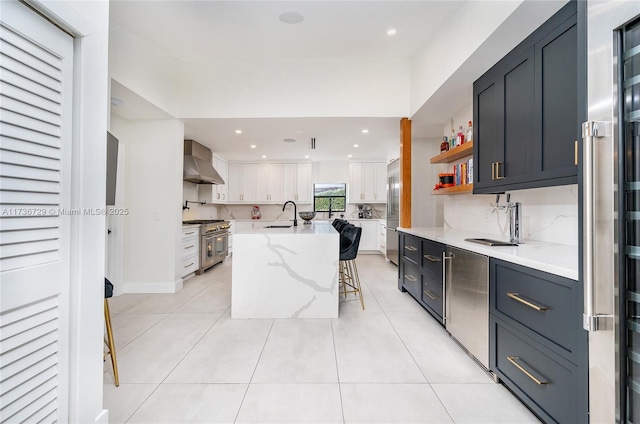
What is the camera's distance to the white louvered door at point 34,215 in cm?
98

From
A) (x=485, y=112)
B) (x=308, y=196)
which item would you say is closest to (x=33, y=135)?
(x=485, y=112)

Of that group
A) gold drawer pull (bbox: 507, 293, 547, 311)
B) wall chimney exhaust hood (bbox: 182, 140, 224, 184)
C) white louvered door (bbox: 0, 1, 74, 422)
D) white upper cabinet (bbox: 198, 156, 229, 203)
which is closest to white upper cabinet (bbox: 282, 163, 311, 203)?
white upper cabinet (bbox: 198, 156, 229, 203)

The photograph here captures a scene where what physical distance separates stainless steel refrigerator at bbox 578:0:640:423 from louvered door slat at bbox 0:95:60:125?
6.28ft

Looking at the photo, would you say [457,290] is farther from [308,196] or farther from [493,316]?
[308,196]

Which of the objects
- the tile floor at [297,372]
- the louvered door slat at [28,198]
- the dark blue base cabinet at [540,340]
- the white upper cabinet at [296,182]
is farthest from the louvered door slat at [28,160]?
the white upper cabinet at [296,182]

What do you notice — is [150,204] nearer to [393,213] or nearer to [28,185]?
[28,185]

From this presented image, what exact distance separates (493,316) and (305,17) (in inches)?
120

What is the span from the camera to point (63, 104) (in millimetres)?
1176

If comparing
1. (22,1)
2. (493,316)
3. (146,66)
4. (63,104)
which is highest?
(146,66)

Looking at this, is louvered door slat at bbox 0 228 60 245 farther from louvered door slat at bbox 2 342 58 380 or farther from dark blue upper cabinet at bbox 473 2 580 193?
dark blue upper cabinet at bbox 473 2 580 193

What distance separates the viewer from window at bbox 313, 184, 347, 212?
25.0 ft

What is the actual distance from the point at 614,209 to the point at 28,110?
2.01 m

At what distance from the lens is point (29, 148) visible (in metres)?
1.05

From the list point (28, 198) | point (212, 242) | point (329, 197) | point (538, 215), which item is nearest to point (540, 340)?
point (538, 215)
